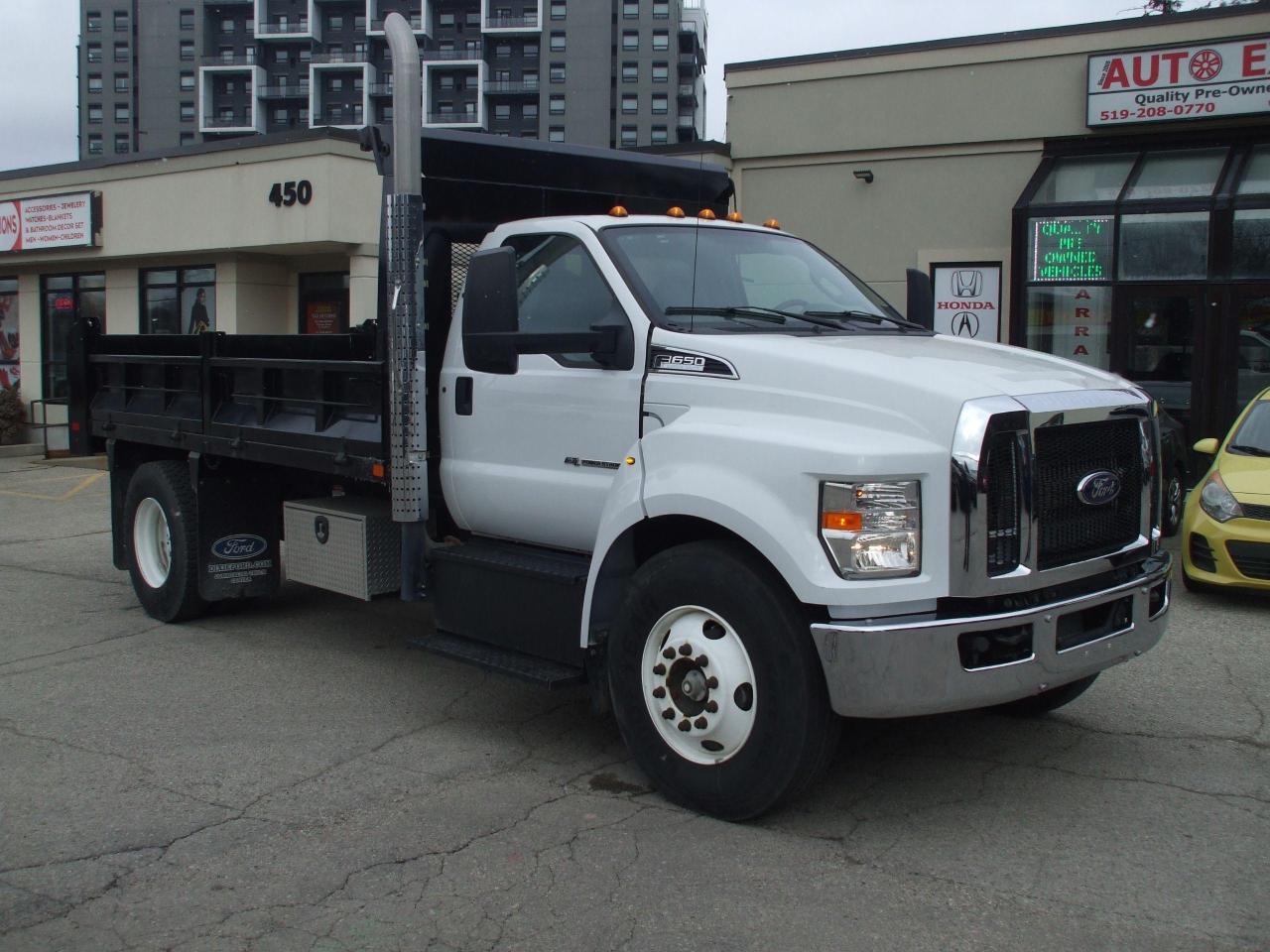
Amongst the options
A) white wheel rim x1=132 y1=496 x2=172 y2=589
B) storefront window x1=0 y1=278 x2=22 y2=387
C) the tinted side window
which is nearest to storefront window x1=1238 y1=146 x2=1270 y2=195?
the tinted side window

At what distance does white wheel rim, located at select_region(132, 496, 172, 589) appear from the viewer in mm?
8281

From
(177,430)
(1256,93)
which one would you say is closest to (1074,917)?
(177,430)

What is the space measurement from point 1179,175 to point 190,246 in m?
14.6

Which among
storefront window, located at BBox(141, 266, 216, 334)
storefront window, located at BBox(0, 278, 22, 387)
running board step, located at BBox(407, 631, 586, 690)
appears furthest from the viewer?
storefront window, located at BBox(0, 278, 22, 387)

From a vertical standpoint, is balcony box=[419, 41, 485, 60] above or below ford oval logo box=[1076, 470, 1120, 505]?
above

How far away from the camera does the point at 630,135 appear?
101938 millimetres

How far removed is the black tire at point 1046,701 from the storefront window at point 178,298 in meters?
17.4

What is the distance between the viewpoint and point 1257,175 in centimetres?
1431

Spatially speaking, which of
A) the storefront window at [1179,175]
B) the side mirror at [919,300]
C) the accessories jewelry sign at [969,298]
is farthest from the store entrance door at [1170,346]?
the side mirror at [919,300]

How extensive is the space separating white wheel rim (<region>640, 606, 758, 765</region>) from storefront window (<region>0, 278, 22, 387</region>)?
22.5 metres

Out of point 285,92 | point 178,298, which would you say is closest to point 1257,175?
point 178,298

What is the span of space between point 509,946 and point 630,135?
10243cm

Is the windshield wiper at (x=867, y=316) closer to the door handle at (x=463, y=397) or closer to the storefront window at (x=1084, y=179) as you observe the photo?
the door handle at (x=463, y=397)

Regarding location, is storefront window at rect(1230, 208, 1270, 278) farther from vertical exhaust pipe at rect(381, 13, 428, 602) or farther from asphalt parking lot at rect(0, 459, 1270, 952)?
vertical exhaust pipe at rect(381, 13, 428, 602)
